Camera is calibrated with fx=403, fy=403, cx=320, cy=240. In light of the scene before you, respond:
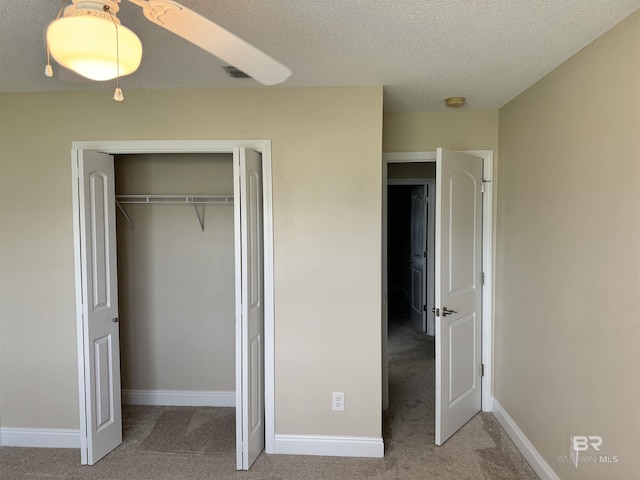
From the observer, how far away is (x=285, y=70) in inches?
90.2

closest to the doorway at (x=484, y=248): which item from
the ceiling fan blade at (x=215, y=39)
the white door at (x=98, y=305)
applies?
the ceiling fan blade at (x=215, y=39)

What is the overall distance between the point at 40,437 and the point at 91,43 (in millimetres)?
2845

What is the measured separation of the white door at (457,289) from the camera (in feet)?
8.96

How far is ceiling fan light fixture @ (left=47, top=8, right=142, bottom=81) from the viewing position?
107 cm

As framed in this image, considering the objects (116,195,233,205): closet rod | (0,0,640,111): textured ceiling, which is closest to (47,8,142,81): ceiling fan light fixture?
(0,0,640,111): textured ceiling

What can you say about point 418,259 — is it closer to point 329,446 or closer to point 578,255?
point 329,446

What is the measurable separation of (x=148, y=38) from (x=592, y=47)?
6.80ft

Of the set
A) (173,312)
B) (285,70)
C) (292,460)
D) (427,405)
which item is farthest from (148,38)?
(427,405)

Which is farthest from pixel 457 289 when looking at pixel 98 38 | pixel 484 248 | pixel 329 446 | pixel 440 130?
pixel 98 38

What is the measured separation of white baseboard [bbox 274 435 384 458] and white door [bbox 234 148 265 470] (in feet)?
0.59

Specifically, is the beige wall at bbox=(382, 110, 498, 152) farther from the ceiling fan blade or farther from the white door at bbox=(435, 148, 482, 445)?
the ceiling fan blade

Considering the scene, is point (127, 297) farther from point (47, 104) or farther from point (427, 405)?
point (427, 405)

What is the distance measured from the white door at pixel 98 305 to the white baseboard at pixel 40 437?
300 mm

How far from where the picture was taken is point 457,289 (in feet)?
9.54
